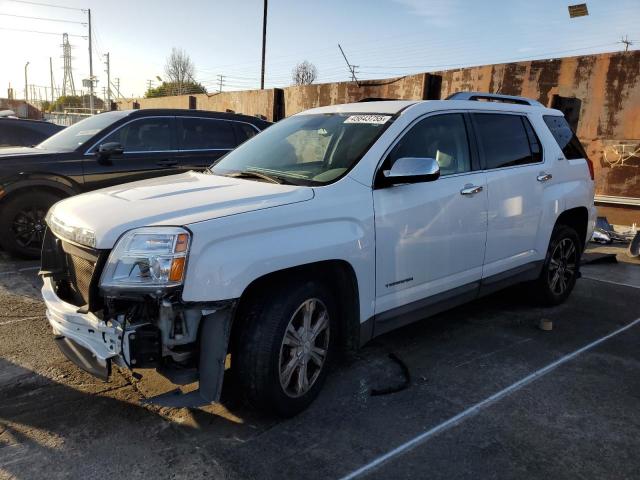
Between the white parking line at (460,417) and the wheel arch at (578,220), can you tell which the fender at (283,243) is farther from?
the wheel arch at (578,220)

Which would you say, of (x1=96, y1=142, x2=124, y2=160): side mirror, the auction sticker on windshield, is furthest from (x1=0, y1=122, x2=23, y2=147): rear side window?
the auction sticker on windshield

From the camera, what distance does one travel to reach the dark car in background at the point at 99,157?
20.5 ft

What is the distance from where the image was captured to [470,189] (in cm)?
394

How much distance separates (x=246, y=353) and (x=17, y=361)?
79.7 inches

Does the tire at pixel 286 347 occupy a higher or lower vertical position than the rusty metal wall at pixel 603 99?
lower

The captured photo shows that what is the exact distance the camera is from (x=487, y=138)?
432 centimetres

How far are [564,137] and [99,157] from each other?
5.31 metres

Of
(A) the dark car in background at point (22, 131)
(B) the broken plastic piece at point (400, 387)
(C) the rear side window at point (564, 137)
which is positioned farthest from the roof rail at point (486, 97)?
(A) the dark car in background at point (22, 131)

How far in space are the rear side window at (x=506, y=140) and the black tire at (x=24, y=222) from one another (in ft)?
16.5

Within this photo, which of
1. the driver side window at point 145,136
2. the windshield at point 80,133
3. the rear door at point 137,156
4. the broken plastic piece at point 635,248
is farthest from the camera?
the broken plastic piece at point 635,248

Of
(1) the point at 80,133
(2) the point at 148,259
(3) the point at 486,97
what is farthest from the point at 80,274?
(1) the point at 80,133

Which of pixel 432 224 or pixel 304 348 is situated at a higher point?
pixel 432 224

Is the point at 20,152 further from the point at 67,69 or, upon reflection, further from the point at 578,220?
the point at 67,69

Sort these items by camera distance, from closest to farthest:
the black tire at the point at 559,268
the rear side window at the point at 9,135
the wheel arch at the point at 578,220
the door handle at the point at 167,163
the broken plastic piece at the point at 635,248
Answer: the black tire at the point at 559,268, the wheel arch at the point at 578,220, the door handle at the point at 167,163, the broken plastic piece at the point at 635,248, the rear side window at the point at 9,135
